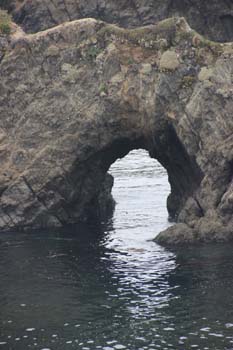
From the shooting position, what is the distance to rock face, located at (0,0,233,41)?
8706 centimetres

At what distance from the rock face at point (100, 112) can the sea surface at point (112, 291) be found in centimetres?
380

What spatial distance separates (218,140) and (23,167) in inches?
665

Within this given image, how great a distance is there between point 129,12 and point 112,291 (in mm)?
46845

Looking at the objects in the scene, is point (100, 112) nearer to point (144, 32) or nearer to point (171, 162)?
point (144, 32)

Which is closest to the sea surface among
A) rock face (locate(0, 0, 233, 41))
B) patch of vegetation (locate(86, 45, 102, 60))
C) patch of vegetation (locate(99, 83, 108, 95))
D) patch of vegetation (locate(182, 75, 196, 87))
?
patch of vegetation (locate(99, 83, 108, 95))

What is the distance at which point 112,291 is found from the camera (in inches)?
1934

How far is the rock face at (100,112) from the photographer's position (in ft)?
208

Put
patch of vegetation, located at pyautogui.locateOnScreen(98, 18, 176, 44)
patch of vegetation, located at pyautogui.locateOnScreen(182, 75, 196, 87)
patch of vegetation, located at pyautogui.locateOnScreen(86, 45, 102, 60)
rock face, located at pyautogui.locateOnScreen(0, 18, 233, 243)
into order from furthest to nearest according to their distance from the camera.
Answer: patch of vegetation, located at pyautogui.locateOnScreen(86, 45, 102, 60)
patch of vegetation, located at pyautogui.locateOnScreen(98, 18, 176, 44)
patch of vegetation, located at pyautogui.locateOnScreen(182, 75, 196, 87)
rock face, located at pyautogui.locateOnScreen(0, 18, 233, 243)

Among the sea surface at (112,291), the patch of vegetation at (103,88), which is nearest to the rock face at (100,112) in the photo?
the patch of vegetation at (103,88)

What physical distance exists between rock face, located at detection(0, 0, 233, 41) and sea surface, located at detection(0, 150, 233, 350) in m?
27.7

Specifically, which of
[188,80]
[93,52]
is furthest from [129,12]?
[188,80]

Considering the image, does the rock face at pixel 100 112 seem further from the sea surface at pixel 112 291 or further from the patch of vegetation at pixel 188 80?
the sea surface at pixel 112 291

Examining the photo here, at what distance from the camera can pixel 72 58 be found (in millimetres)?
68688

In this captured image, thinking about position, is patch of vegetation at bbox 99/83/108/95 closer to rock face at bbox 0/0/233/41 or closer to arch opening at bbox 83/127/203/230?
arch opening at bbox 83/127/203/230
